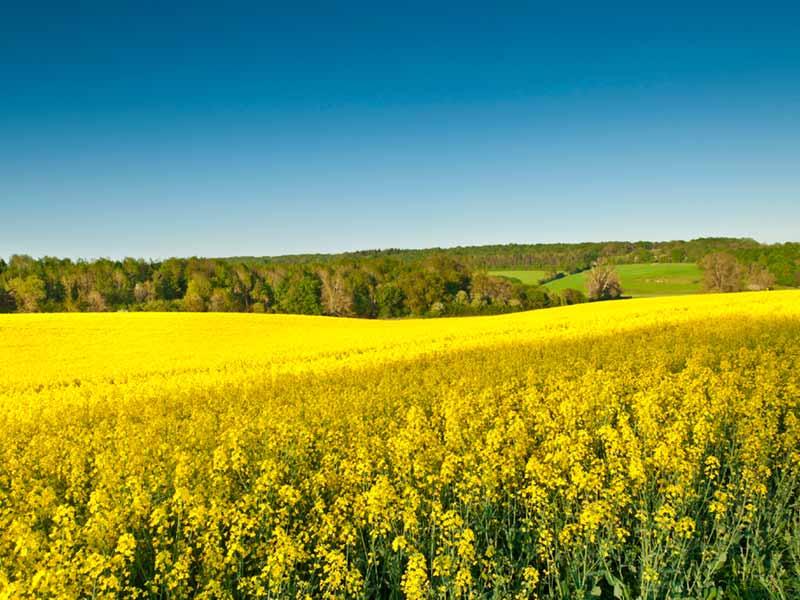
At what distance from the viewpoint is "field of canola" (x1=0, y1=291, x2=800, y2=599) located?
4586mm

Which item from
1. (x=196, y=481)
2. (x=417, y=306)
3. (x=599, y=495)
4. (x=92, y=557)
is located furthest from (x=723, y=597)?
(x=417, y=306)

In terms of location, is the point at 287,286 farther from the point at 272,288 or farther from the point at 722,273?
the point at 722,273

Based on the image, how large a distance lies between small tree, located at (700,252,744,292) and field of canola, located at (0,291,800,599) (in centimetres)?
6635

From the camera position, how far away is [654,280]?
100812mm

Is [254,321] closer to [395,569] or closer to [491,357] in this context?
[491,357]

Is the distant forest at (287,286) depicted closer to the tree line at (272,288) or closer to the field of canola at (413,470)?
the tree line at (272,288)

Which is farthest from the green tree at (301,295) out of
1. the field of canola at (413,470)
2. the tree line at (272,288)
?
the field of canola at (413,470)

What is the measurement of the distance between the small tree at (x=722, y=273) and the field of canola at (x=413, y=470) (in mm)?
66351

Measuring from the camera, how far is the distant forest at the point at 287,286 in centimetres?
7288

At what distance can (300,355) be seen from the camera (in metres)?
24.1

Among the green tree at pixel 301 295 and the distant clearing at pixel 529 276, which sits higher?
the distant clearing at pixel 529 276

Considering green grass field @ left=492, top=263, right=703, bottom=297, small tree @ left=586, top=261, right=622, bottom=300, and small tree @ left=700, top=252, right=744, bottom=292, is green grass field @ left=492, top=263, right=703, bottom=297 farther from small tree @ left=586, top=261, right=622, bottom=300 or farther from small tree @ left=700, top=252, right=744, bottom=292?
small tree @ left=586, top=261, right=622, bottom=300

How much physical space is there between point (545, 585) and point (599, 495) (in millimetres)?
1532

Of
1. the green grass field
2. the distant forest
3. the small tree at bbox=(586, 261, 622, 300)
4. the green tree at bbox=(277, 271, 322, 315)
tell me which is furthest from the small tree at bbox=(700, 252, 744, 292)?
the green tree at bbox=(277, 271, 322, 315)
